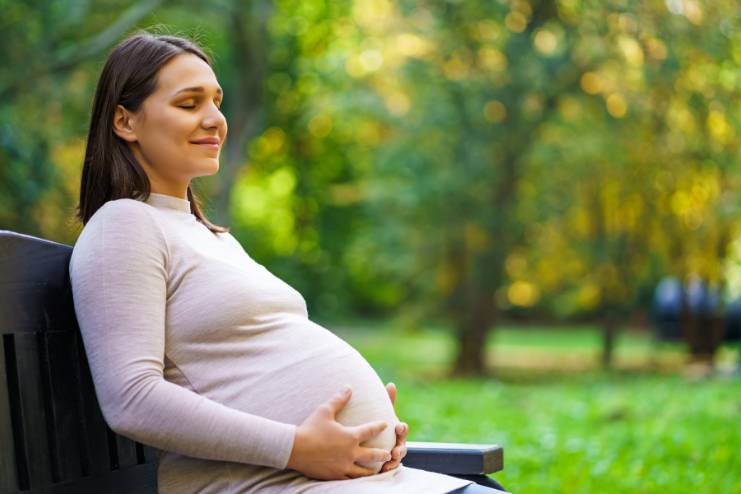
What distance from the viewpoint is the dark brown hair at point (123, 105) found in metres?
1.82

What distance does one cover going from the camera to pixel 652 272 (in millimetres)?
15305

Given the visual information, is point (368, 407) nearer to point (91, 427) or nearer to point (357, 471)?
point (357, 471)

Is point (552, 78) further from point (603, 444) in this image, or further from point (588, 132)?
point (603, 444)

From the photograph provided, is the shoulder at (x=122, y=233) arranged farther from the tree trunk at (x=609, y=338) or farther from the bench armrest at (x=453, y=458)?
the tree trunk at (x=609, y=338)

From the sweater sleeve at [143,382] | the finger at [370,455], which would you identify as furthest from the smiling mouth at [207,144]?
the finger at [370,455]

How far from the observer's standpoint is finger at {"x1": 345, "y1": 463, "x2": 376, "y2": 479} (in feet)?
5.52

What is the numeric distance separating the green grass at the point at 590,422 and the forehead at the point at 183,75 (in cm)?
345

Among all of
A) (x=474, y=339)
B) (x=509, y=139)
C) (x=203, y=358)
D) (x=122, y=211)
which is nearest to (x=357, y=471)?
(x=203, y=358)

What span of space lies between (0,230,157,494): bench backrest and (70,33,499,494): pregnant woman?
0.08 m

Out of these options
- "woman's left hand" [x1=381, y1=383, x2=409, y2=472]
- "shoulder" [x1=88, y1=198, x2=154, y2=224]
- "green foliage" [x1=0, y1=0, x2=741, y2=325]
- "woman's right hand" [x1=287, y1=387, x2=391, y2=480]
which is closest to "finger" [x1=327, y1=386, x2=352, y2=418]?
"woman's right hand" [x1=287, y1=387, x2=391, y2=480]

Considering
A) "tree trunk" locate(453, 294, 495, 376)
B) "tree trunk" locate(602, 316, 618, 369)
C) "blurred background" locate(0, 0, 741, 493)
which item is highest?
"blurred background" locate(0, 0, 741, 493)

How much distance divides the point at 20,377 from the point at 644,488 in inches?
157

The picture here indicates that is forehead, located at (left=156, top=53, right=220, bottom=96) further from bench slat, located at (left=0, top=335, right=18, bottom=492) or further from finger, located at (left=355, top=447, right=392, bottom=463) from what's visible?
finger, located at (left=355, top=447, right=392, bottom=463)

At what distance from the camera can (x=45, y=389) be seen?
5.68 ft
